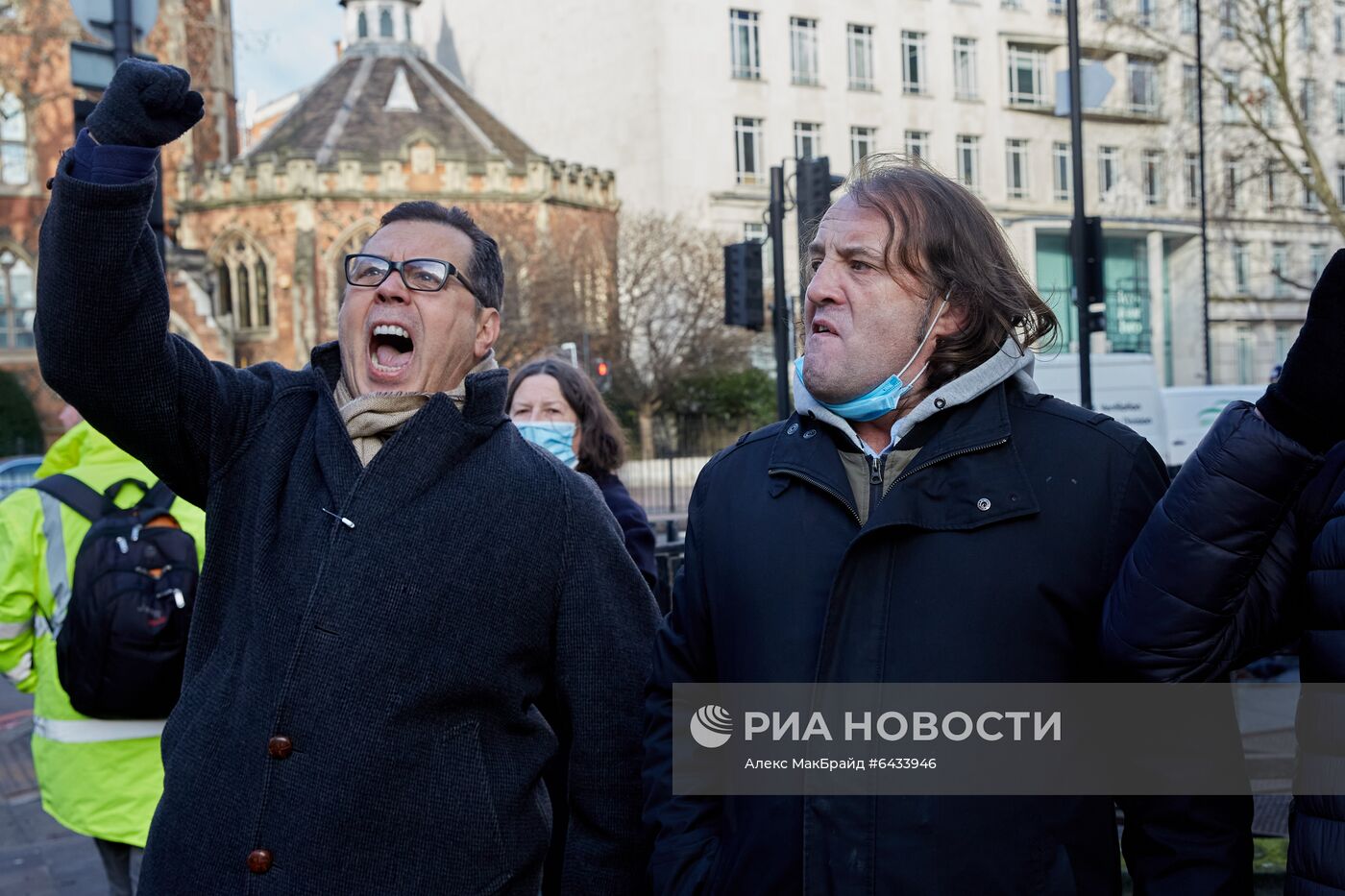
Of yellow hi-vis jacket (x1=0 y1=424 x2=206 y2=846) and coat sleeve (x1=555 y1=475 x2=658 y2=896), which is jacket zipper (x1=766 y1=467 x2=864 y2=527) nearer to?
coat sleeve (x1=555 y1=475 x2=658 y2=896)

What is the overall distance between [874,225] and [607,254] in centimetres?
3550

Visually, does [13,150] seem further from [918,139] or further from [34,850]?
[34,850]

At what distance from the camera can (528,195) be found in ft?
130

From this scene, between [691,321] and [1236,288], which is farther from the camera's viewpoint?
[1236,288]

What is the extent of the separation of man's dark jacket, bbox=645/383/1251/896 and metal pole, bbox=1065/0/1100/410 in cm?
1142

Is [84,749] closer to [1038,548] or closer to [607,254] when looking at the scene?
[1038,548]

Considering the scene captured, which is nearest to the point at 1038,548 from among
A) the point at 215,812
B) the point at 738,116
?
the point at 215,812

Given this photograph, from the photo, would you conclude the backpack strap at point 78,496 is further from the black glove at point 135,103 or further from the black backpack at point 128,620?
the black glove at point 135,103

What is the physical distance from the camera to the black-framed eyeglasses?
9.52 feet

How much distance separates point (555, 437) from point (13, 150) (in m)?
38.3

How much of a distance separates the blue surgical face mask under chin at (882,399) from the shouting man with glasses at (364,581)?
0.70 metres

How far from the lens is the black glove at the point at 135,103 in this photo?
2373 mm

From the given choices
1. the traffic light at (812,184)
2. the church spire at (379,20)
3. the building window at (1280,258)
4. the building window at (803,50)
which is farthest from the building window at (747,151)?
the traffic light at (812,184)

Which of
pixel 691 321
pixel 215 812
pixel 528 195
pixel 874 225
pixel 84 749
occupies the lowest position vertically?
pixel 84 749
